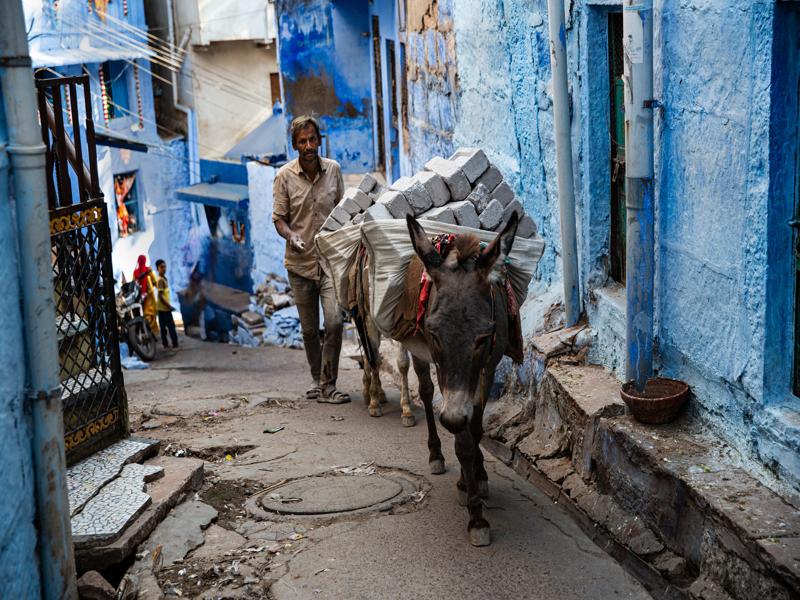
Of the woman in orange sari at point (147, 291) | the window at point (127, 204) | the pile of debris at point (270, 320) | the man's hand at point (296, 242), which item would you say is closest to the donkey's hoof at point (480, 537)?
the man's hand at point (296, 242)

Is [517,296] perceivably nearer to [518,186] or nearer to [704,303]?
[704,303]

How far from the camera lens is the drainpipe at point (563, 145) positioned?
6359 mm

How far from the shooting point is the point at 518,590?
4445mm

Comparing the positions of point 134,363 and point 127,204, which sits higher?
point 127,204

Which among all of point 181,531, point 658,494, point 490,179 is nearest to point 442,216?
point 490,179

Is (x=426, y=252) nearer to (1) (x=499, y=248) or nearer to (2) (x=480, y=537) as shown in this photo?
(1) (x=499, y=248)

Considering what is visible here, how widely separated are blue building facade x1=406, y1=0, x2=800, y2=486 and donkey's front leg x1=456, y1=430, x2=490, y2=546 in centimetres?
117

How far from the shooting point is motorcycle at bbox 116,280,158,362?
15.6m

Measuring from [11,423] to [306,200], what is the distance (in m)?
4.33

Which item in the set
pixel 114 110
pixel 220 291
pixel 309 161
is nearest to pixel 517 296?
pixel 309 161

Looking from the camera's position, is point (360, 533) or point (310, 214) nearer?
point (360, 533)

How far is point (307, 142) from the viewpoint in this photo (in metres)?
7.52

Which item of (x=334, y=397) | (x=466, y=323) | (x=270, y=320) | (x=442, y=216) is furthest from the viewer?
(x=270, y=320)

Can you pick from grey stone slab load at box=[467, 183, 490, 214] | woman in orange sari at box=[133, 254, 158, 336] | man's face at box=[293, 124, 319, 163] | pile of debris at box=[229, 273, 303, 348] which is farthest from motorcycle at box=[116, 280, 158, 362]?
grey stone slab load at box=[467, 183, 490, 214]
